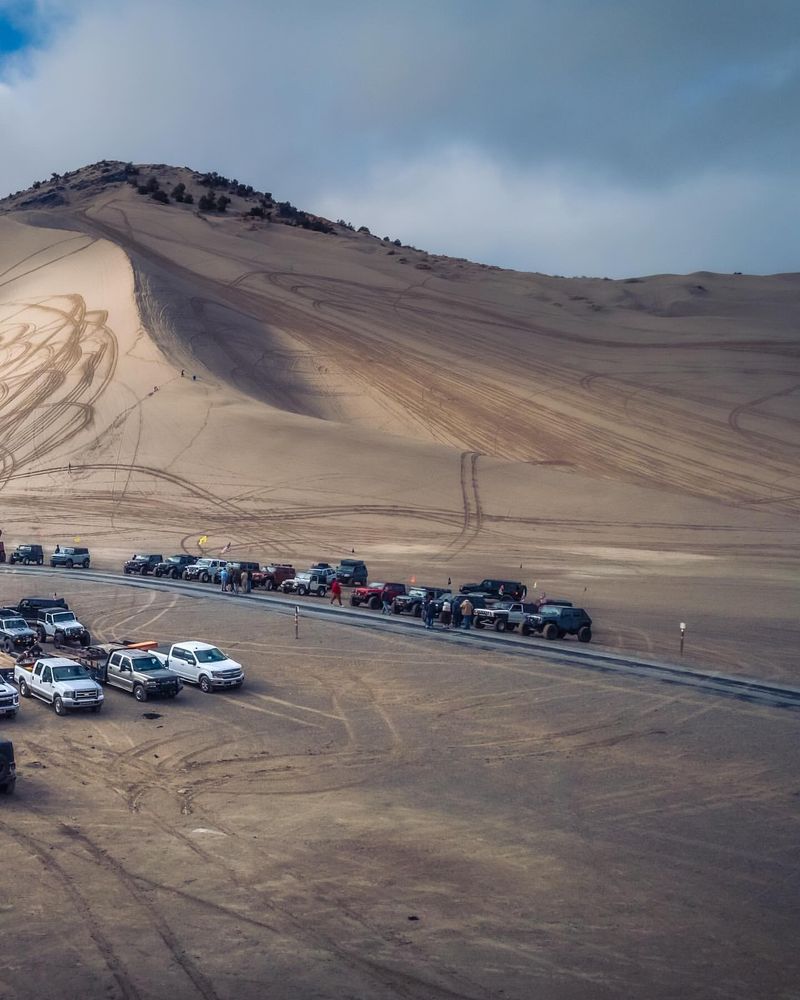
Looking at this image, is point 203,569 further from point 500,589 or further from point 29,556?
point 500,589

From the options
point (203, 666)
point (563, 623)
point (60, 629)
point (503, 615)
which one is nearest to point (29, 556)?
point (60, 629)

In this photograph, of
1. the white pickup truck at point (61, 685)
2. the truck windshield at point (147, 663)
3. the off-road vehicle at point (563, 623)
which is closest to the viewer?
the white pickup truck at point (61, 685)

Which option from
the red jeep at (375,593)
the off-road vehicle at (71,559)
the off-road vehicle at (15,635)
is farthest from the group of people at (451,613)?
the off-road vehicle at (71,559)

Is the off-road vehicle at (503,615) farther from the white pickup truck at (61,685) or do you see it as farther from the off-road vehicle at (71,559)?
the off-road vehicle at (71,559)

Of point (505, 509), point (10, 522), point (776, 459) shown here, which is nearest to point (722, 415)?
point (776, 459)

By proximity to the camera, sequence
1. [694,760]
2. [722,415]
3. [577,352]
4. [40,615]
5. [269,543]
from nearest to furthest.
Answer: [694,760], [40,615], [269,543], [722,415], [577,352]

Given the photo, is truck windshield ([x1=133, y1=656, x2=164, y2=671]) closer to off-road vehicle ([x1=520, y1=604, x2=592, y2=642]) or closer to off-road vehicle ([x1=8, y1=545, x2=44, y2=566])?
off-road vehicle ([x1=520, y1=604, x2=592, y2=642])

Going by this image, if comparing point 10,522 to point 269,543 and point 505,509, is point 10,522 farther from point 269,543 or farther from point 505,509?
point 505,509

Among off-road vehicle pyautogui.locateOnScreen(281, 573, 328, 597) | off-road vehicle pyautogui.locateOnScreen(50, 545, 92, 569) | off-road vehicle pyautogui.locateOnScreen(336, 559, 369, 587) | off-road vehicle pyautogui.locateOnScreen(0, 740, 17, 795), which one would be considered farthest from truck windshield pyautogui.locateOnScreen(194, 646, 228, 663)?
off-road vehicle pyautogui.locateOnScreen(50, 545, 92, 569)
